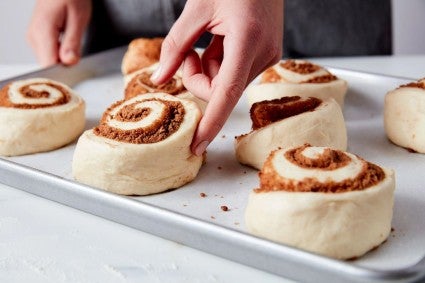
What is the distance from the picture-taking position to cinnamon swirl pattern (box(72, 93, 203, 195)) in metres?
2.10

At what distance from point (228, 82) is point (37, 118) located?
716 millimetres

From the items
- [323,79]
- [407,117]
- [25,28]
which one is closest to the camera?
[407,117]

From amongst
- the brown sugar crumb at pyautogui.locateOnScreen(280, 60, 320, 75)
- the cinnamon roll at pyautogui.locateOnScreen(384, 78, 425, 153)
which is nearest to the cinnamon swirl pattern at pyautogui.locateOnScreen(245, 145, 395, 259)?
the cinnamon roll at pyautogui.locateOnScreen(384, 78, 425, 153)

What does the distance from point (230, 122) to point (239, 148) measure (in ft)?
1.17

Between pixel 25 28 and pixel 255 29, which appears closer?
pixel 255 29

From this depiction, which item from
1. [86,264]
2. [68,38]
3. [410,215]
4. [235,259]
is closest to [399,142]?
[410,215]

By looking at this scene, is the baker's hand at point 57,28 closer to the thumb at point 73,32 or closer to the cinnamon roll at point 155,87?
the thumb at point 73,32

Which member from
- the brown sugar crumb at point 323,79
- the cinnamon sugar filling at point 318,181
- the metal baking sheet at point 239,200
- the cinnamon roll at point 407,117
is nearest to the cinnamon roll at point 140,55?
the metal baking sheet at point 239,200

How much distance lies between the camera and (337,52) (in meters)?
3.44

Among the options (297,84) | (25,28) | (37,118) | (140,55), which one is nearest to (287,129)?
(297,84)

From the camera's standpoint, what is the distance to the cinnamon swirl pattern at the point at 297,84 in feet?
8.50

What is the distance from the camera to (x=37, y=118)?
8.00 feet

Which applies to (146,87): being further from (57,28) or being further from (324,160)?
(324,160)

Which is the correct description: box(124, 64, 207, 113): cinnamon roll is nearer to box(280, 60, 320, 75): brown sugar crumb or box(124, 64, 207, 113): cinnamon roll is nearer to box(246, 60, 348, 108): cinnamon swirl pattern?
box(246, 60, 348, 108): cinnamon swirl pattern
